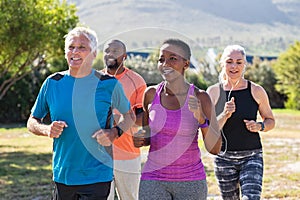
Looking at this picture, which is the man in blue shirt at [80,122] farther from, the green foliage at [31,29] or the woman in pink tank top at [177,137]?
the green foliage at [31,29]

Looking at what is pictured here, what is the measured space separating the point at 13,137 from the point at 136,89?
58.5ft

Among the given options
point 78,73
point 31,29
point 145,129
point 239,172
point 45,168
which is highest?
point 31,29

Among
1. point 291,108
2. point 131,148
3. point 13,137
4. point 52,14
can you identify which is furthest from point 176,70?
point 291,108

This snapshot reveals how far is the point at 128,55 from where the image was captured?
5059mm

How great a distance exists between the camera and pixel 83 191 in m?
3.98

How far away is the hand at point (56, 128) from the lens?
3.81 meters

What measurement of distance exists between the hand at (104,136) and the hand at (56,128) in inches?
9.1

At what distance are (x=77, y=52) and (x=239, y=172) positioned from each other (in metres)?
2.02

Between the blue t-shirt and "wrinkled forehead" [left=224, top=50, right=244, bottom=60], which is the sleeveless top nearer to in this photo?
"wrinkled forehead" [left=224, top=50, right=244, bottom=60]

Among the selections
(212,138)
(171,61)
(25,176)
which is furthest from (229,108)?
(25,176)

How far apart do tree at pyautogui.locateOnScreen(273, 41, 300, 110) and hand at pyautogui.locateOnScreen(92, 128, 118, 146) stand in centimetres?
3807

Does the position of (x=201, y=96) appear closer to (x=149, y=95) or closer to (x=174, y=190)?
(x=149, y=95)

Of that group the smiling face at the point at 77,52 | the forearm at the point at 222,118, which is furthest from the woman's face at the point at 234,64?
the smiling face at the point at 77,52

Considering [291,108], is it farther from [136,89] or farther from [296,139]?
[136,89]
